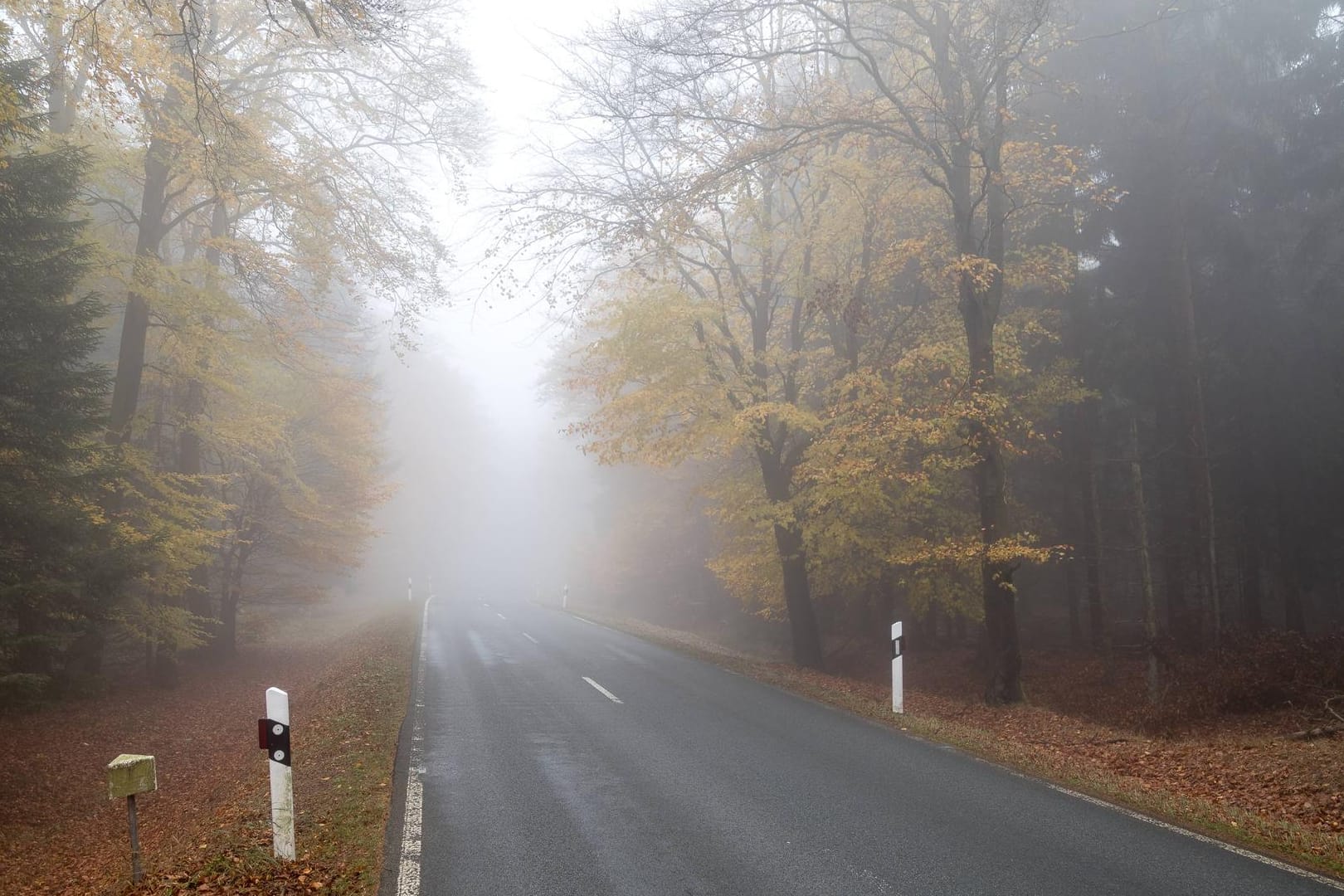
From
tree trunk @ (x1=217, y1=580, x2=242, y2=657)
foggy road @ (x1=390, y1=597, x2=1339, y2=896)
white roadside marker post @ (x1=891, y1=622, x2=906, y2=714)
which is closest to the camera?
foggy road @ (x1=390, y1=597, x2=1339, y2=896)

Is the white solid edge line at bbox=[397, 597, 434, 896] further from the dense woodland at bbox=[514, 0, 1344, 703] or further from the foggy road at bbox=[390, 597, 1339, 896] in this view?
the dense woodland at bbox=[514, 0, 1344, 703]

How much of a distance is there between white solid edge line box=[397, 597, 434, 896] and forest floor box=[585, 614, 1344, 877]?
5.42 metres

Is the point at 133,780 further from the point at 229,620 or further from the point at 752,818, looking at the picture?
the point at 229,620

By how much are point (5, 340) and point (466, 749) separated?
318 inches

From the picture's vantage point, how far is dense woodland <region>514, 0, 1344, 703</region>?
38.5ft

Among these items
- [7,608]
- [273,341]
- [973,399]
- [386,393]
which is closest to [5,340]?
[7,608]

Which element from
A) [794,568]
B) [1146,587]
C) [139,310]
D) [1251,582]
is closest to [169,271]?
[139,310]

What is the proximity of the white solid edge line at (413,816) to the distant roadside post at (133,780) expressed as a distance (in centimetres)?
161

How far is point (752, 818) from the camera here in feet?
20.2

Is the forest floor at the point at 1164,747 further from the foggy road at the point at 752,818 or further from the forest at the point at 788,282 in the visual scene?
the forest at the point at 788,282

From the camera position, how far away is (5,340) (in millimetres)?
10492

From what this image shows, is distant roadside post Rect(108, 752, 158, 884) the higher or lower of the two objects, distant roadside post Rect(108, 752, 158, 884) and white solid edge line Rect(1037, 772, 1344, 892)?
the higher

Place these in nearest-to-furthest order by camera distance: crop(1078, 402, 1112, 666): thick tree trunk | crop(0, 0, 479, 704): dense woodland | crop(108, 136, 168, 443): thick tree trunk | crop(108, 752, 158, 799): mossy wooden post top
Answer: crop(108, 752, 158, 799): mossy wooden post top < crop(0, 0, 479, 704): dense woodland < crop(108, 136, 168, 443): thick tree trunk < crop(1078, 402, 1112, 666): thick tree trunk

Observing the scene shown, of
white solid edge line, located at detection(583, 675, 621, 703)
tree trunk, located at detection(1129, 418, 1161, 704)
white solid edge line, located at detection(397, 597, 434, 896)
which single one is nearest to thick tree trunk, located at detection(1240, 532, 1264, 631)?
tree trunk, located at detection(1129, 418, 1161, 704)
